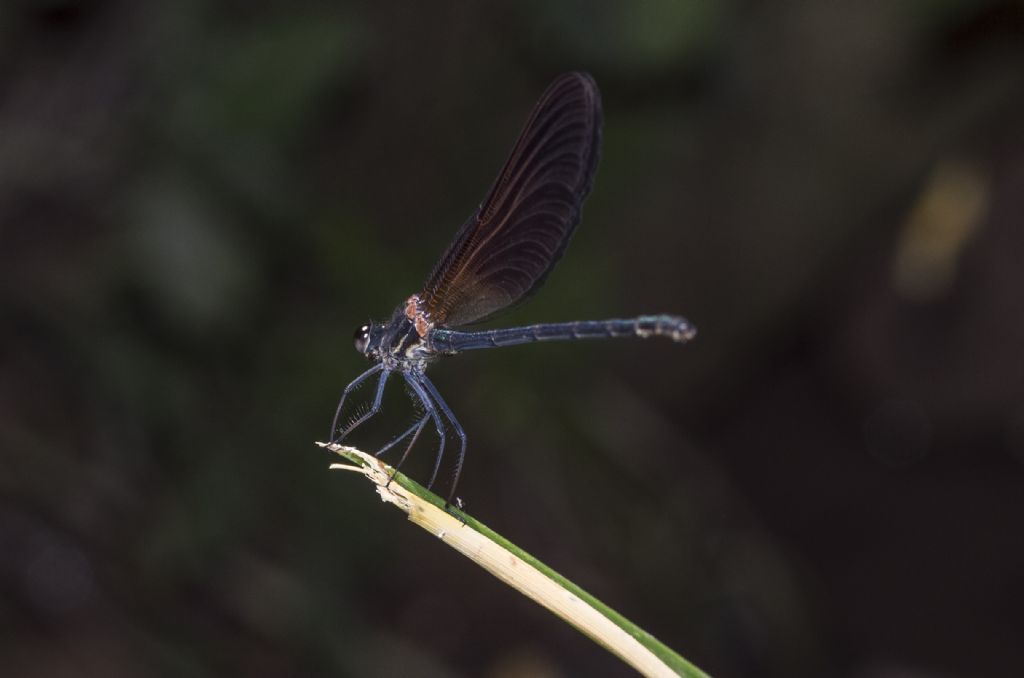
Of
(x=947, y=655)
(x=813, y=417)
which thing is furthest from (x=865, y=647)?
(x=813, y=417)

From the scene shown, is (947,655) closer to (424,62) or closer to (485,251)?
(485,251)

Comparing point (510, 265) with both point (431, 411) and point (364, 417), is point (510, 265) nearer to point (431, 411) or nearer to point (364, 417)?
point (431, 411)

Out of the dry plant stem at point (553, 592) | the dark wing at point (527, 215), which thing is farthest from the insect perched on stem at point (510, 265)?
the dry plant stem at point (553, 592)

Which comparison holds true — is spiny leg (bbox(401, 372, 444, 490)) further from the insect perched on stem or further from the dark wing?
the dark wing

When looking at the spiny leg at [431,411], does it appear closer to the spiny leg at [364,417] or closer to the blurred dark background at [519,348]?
the spiny leg at [364,417]

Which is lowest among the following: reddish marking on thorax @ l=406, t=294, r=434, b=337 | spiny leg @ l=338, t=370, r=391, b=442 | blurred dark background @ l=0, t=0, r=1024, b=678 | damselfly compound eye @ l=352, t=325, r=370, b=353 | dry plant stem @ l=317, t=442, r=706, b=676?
dry plant stem @ l=317, t=442, r=706, b=676

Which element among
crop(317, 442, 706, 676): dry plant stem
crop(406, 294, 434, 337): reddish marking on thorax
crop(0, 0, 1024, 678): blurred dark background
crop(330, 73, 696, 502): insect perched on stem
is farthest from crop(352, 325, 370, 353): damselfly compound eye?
Result: crop(0, 0, 1024, 678): blurred dark background
